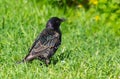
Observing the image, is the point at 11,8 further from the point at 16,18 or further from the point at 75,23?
the point at 75,23

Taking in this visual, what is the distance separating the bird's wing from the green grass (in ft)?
0.64

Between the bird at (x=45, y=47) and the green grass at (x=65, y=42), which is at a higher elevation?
the bird at (x=45, y=47)

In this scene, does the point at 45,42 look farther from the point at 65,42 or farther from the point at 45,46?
the point at 65,42

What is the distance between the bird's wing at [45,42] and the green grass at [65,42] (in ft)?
0.64

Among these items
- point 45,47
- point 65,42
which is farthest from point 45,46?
point 65,42

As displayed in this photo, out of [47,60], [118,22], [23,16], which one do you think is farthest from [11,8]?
[47,60]

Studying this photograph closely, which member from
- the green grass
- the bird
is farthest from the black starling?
the green grass

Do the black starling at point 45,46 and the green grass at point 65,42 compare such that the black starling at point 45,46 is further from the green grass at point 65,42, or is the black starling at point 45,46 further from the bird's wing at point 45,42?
the green grass at point 65,42

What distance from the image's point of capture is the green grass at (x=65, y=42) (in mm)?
7828

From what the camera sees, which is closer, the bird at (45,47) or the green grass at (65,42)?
the green grass at (65,42)

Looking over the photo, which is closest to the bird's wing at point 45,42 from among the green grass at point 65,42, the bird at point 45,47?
the bird at point 45,47

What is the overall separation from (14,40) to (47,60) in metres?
1.31

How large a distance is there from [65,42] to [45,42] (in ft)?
4.59

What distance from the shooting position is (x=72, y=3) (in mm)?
12727
